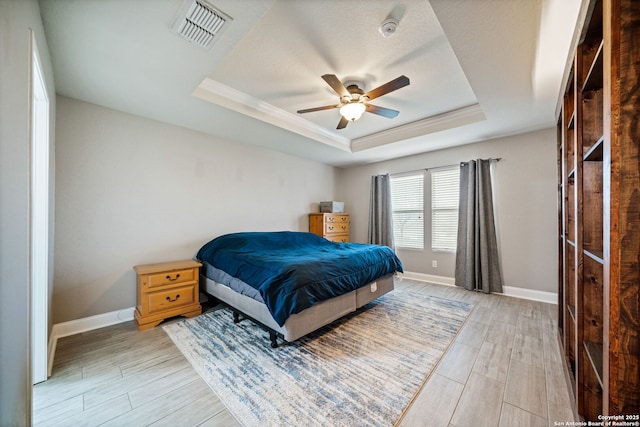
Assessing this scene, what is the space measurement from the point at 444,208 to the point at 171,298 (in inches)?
171

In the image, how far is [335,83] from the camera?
2.09 meters

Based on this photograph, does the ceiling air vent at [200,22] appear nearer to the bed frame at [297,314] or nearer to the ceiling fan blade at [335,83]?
the ceiling fan blade at [335,83]

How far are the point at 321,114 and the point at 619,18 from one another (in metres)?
2.73

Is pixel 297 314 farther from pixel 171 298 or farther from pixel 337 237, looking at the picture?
pixel 337 237

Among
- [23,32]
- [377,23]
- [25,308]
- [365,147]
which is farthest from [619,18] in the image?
[365,147]

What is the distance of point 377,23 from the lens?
175cm

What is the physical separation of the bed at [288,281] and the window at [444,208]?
4.69 ft

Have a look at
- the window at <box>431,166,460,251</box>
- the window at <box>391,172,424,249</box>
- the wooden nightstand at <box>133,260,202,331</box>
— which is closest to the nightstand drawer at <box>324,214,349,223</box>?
the window at <box>391,172,424,249</box>

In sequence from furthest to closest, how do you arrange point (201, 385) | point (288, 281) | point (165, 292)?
point (165, 292) → point (288, 281) → point (201, 385)

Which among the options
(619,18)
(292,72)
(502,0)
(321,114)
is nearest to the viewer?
(619,18)

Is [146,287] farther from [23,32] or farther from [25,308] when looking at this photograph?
[23,32]

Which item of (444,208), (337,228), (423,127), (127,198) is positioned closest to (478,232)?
(444,208)

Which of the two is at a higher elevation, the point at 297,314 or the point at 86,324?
the point at 297,314

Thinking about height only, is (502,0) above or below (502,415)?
above
